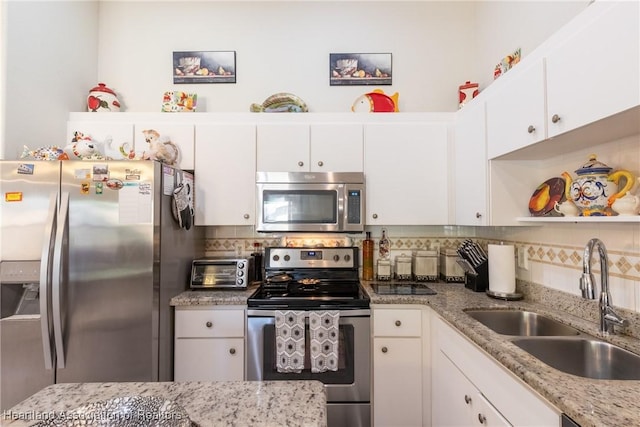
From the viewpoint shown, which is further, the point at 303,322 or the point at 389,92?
the point at 389,92

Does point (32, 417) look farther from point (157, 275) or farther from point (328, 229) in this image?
point (328, 229)

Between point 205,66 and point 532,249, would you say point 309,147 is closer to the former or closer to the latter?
point 205,66

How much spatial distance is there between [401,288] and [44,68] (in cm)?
283

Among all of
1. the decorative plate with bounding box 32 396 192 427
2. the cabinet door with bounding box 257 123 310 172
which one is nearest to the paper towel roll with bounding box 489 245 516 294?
the cabinet door with bounding box 257 123 310 172

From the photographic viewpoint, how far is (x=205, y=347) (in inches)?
72.1

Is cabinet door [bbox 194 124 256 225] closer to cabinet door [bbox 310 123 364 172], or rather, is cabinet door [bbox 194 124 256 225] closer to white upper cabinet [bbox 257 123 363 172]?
white upper cabinet [bbox 257 123 363 172]

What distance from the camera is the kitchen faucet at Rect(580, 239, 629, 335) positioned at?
1.09 metres

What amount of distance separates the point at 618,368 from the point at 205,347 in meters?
1.95

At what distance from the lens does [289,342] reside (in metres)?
1.77

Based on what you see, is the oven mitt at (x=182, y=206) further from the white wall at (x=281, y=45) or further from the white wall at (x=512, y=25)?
the white wall at (x=512, y=25)

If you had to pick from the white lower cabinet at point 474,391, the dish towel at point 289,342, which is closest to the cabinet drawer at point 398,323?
the white lower cabinet at point 474,391

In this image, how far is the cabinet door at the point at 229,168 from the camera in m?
2.16

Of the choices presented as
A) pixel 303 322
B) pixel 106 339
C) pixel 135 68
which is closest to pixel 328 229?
pixel 303 322

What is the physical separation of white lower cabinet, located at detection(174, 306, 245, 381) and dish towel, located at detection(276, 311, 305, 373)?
24 cm
